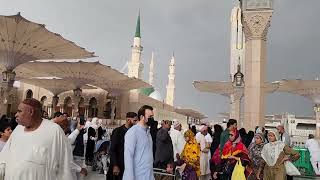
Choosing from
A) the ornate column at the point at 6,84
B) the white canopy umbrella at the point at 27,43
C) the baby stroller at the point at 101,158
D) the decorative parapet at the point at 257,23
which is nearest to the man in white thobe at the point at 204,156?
the baby stroller at the point at 101,158

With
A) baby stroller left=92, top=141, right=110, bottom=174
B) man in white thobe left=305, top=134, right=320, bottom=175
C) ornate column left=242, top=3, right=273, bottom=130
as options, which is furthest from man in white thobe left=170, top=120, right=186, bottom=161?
man in white thobe left=305, top=134, right=320, bottom=175

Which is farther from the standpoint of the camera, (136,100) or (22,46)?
(136,100)

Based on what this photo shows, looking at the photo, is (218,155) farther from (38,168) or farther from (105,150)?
(105,150)

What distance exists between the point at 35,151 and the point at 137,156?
Result: 1.40 meters

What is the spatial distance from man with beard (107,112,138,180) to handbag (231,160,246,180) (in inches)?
56.5

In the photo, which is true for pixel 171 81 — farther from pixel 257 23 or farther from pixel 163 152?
pixel 163 152

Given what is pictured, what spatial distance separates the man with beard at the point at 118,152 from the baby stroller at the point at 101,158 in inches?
166

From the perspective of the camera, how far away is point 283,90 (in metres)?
27.4

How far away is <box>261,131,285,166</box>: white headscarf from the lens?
500cm

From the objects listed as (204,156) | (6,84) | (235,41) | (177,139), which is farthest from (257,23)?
(235,41)

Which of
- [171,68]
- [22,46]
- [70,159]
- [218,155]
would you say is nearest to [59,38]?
[22,46]

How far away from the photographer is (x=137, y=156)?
3.53 meters

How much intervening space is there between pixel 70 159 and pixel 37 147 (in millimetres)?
249

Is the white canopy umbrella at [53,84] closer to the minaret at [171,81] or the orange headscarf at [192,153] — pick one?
the minaret at [171,81]
